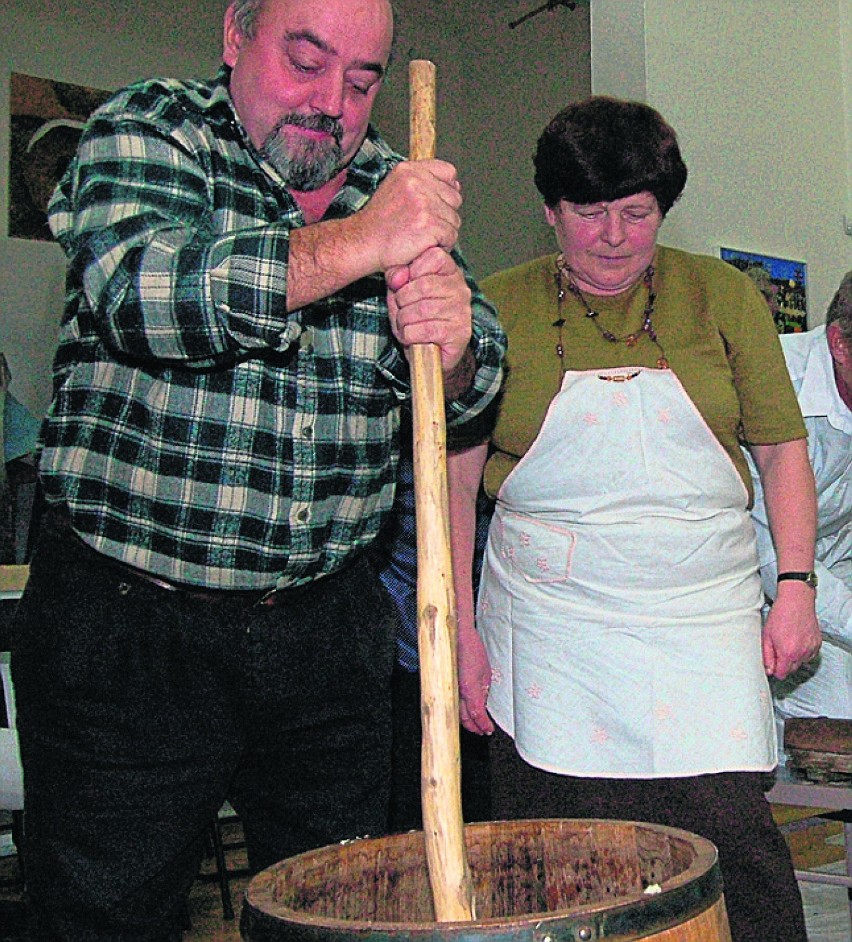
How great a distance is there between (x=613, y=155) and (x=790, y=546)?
2.23 ft

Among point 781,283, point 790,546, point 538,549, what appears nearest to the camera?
point 538,549

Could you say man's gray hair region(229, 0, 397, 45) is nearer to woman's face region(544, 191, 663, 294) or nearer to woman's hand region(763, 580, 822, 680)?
woman's face region(544, 191, 663, 294)

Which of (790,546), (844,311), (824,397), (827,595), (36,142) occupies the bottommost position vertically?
(827,595)

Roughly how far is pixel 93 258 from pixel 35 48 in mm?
4949

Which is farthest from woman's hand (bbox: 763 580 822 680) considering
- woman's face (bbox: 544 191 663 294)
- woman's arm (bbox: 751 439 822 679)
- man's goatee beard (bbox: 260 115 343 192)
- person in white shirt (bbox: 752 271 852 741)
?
man's goatee beard (bbox: 260 115 343 192)

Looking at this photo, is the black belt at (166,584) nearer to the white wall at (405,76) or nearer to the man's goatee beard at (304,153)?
the man's goatee beard at (304,153)

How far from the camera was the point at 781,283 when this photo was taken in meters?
3.93

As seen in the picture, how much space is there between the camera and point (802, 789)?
7.43ft

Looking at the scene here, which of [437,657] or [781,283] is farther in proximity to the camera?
[781,283]

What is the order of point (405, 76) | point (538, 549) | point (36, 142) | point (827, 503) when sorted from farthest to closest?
point (405, 76) < point (36, 142) < point (827, 503) < point (538, 549)

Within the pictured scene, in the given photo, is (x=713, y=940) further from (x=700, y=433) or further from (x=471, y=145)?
(x=471, y=145)

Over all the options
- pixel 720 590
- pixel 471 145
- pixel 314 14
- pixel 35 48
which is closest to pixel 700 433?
pixel 720 590

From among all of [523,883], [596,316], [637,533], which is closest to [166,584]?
[523,883]

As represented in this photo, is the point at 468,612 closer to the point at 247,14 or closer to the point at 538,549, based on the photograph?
the point at 538,549
